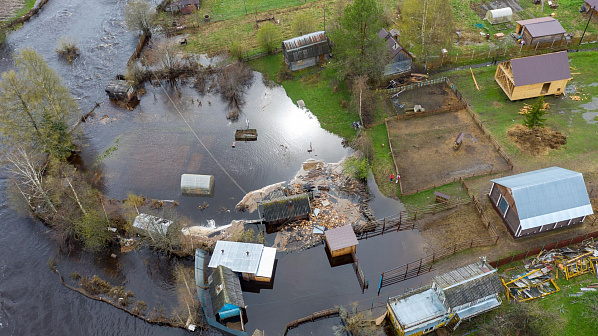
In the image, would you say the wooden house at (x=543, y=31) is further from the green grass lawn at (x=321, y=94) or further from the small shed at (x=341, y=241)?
the small shed at (x=341, y=241)

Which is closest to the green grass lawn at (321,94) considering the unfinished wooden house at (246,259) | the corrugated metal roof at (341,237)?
the corrugated metal roof at (341,237)

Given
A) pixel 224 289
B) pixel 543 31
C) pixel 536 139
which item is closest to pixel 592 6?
pixel 543 31

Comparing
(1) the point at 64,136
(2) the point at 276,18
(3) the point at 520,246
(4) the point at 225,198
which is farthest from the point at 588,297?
(2) the point at 276,18

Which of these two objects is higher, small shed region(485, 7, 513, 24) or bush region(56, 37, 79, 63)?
→ small shed region(485, 7, 513, 24)

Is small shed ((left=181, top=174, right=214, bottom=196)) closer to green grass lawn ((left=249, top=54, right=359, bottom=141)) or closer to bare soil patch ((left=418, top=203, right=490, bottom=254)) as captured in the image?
green grass lawn ((left=249, top=54, right=359, bottom=141))

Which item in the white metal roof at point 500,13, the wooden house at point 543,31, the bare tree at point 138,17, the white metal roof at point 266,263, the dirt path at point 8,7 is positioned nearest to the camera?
the white metal roof at point 266,263

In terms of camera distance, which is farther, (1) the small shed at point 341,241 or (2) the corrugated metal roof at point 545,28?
(2) the corrugated metal roof at point 545,28

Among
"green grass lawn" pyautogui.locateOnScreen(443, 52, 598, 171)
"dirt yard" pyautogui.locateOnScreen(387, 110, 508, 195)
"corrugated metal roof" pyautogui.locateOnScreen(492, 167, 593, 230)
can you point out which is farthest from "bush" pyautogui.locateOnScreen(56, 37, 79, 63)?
"corrugated metal roof" pyautogui.locateOnScreen(492, 167, 593, 230)
